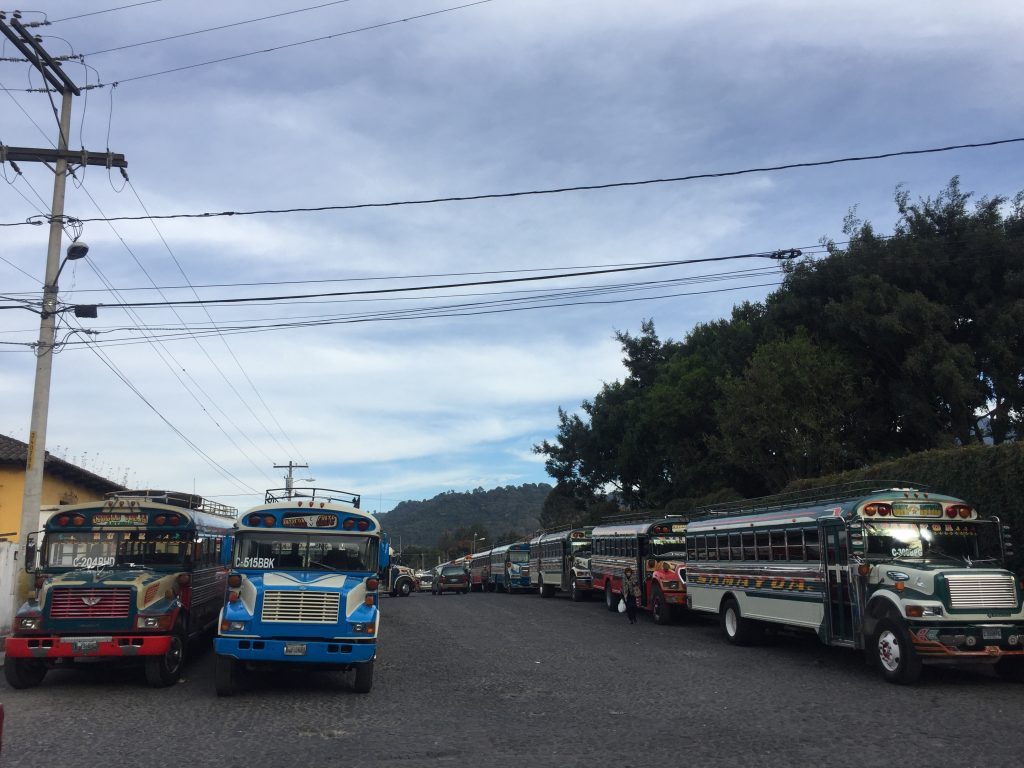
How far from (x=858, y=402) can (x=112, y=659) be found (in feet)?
93.1

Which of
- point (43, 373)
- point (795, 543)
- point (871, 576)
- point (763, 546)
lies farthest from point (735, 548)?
point (43, 373)

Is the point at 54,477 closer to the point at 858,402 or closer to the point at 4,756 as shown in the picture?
the point at 4,756

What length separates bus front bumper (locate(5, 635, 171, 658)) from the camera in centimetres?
1146

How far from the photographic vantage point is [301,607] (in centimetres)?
1138

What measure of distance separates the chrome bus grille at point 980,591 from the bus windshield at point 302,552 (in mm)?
8198

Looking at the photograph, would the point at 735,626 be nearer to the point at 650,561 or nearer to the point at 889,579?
the point at 889,579

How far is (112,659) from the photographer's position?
1186 centimetres

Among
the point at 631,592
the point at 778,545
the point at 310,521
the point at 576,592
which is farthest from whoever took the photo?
the point at 576,592

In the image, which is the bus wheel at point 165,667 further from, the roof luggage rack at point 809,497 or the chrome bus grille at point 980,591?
the chrome bus grille at point 980,591

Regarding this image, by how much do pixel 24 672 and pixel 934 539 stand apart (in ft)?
44.3

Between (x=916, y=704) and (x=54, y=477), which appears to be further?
(x=54, y=477)

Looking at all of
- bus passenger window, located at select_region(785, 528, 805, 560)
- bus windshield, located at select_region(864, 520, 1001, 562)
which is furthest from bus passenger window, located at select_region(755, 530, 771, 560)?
→ bus windshield, located at select_region(864, 520, 1001, 562)

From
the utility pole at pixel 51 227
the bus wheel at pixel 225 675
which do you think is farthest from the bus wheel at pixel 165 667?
the utility pole at pixel 51 227

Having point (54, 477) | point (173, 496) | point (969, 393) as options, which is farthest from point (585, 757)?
point (54, 477)
